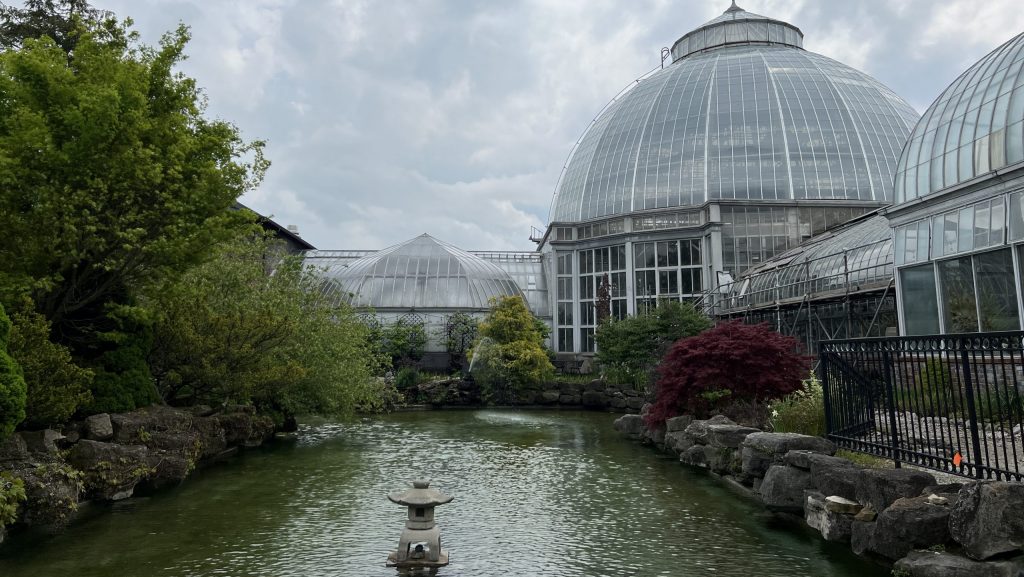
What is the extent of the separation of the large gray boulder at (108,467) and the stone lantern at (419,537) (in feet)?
23.3

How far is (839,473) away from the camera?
11562 millimetres

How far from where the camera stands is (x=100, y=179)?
13.7m

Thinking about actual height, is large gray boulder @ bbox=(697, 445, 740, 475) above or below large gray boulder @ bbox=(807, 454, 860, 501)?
below

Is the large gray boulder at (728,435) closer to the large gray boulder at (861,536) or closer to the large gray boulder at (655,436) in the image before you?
the large gray boulder at (655,436)

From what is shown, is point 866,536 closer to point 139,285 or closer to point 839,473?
point 839,473

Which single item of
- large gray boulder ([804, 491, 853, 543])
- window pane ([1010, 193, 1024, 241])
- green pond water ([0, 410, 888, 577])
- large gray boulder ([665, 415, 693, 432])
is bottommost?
green pond water ([0, 410, 888, 577])

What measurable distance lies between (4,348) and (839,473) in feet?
48.1

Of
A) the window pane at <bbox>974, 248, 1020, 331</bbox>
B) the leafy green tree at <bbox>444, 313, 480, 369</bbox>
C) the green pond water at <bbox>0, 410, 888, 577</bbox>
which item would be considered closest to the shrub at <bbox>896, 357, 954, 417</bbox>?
the green pond water at <bbox>0, 410, 888, 577</bbox>

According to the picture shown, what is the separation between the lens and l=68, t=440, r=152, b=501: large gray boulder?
13.4m

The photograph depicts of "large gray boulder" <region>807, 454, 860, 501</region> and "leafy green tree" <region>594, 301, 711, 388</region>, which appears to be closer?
"large gray boulder" <region>807, 454, 860, 501</region>

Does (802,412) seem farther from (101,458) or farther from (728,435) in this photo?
(101,458)

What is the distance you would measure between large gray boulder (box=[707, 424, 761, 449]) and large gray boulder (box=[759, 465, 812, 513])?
147 inches

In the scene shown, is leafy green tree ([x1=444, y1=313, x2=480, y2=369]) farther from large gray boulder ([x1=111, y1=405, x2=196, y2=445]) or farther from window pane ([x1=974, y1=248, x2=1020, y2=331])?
window pane ([x1=974, y1=248, x2=1020, y2=331])

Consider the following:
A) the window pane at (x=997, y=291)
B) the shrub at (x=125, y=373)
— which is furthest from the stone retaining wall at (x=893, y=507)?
the shrub at (x=125, y=373)
